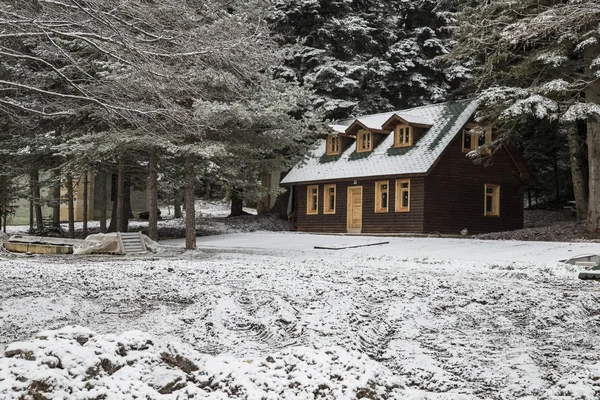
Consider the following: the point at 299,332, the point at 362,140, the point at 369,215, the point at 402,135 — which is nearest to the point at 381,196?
the point at 369,215

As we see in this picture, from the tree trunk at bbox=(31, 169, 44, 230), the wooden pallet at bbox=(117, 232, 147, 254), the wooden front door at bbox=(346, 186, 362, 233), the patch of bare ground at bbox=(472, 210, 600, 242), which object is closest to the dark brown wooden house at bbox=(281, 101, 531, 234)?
the wooden front door at bbox=(346, 186, 362, 233)

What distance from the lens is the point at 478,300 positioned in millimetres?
9078

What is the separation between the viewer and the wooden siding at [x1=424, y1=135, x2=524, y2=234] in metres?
29.1

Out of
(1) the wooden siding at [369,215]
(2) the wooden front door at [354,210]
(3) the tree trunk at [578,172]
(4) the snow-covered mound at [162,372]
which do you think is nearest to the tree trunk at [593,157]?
(3) the tree trunk at [578,172]

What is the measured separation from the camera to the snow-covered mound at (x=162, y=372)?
12.5ft

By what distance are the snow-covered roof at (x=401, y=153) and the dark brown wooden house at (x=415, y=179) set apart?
0.17 feet

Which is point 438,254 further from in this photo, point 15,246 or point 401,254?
point 15,246

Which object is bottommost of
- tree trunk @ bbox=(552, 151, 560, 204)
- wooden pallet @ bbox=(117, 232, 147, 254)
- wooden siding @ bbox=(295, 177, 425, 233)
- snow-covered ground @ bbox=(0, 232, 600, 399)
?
snow-covered ground @ bbox=(0, 232, 600, 399)

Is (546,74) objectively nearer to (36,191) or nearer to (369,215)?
(369,215)

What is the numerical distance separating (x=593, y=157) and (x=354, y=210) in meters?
12.7

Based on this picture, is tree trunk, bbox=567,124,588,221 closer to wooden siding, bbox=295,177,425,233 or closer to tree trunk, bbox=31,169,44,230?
wooden siding, bbox=295,177,425,233

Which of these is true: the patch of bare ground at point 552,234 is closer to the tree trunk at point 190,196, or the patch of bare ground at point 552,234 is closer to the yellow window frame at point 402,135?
the yellow window frame at point 402,135

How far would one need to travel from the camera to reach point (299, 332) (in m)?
6.90

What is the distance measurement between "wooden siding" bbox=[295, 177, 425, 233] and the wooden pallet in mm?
13763
